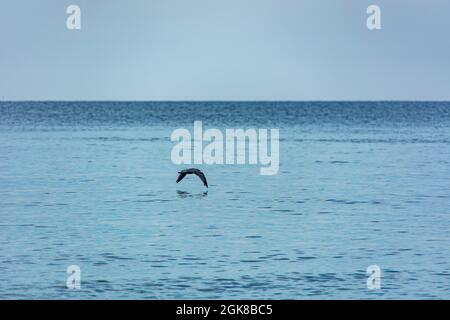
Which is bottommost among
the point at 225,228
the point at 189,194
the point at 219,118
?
the point at 225,228

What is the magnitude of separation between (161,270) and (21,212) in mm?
9226

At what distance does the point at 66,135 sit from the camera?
77062mm

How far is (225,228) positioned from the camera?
29859 mm

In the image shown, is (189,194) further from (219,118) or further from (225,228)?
(219,118)

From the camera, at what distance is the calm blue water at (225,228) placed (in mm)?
22984

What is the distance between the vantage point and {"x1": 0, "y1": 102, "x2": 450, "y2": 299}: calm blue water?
2298 cm

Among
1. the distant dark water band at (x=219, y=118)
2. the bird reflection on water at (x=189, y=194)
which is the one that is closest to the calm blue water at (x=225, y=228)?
the bird reflection on water at (x=189, y=194)

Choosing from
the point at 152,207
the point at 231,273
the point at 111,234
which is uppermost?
the point at 152,207

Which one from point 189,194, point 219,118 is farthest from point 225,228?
point 219,118

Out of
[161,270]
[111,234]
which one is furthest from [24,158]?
[161,270]

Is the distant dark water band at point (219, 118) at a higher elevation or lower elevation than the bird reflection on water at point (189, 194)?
higher

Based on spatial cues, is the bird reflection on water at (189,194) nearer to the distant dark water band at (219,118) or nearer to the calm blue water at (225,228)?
the calm blue water at (225,228)

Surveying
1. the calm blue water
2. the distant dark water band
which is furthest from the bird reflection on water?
the distant dark water band
